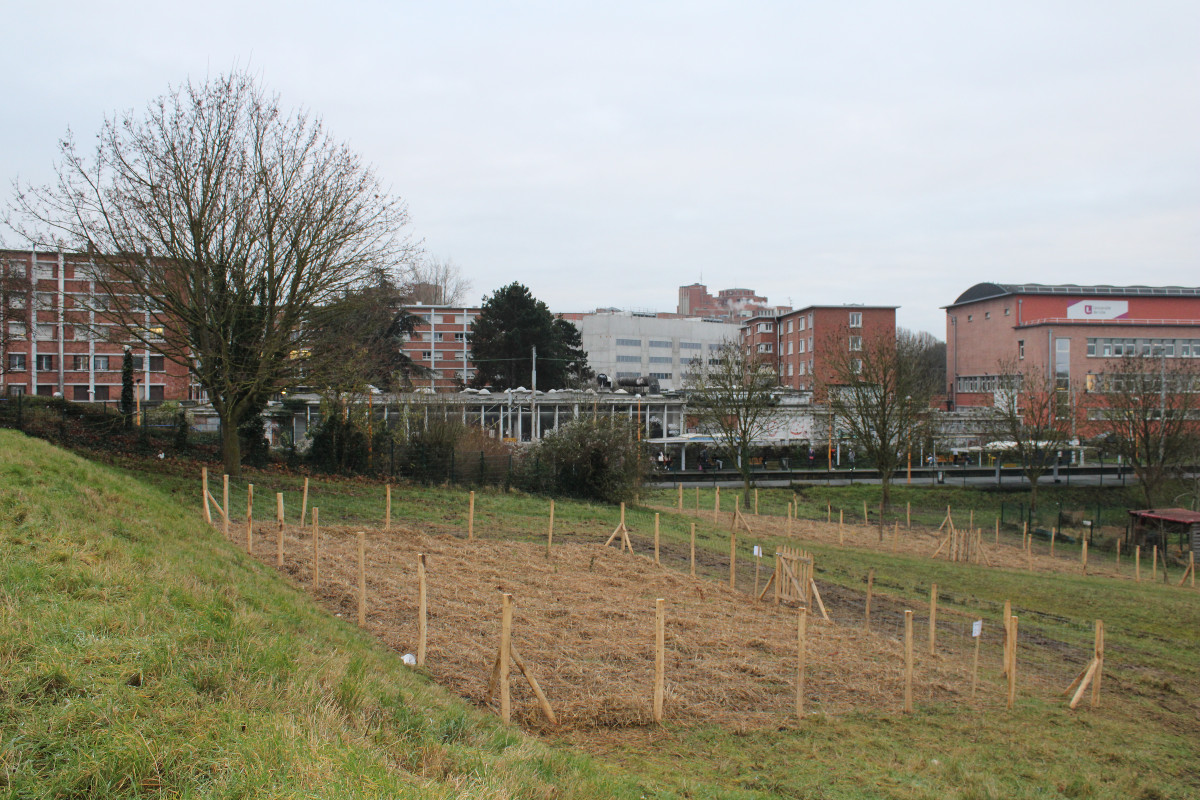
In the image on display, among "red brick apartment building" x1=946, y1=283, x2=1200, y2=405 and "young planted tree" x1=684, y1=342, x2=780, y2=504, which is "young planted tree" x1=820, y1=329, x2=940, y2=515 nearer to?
"young planted tree" x1=684, y1=342, x2=780, y2=504

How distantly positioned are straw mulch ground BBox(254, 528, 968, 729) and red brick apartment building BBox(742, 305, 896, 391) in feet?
153

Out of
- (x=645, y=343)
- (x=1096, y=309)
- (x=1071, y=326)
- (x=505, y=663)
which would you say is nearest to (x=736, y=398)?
(x=505, y=663)

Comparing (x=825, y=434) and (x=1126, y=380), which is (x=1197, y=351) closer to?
(x=1126, y=380)

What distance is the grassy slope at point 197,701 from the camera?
163 inches

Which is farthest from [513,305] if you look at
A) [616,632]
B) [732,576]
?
[616,632]

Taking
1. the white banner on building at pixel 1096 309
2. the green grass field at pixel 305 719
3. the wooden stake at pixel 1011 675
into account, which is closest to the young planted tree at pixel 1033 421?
the white banner on building at pixel 1096 309

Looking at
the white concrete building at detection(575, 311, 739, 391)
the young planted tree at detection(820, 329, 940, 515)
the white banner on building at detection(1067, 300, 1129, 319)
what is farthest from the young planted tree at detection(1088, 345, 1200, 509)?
the white concrete building at detection(575, 311, 739, 391)

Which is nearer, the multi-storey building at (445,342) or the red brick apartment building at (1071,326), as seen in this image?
the red brick apartment building at (1071,326)

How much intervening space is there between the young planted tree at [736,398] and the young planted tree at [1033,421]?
497 inches

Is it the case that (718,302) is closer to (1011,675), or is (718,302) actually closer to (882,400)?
(882,400)

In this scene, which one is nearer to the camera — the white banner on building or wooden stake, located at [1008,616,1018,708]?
wooden stake, located at [1008,616,1018,708]

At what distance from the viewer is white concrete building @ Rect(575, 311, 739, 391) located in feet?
302

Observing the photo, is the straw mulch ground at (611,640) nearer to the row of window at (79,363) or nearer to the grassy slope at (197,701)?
the grassy slope at (197,701)

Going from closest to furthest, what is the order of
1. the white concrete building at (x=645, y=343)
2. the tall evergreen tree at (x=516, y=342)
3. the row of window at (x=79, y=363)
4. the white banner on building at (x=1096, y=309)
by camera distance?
the tall evergreen tree at (x=516, y=342)
the row of window at (x=79, y=363)
the white banner on building at (x=1096, y=309)
the white concrete building at (x=645, y=343)
